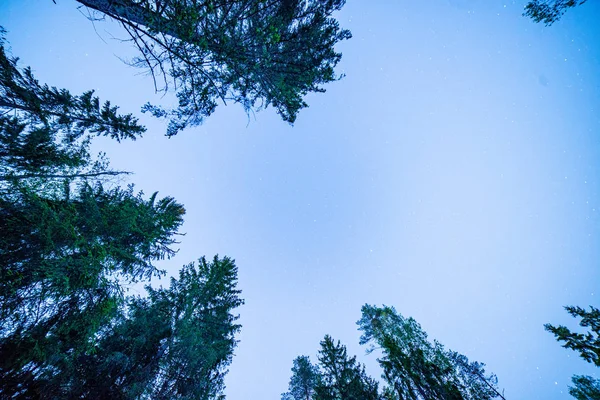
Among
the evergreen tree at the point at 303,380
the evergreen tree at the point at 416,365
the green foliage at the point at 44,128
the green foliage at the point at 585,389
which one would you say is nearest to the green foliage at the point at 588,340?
the evergreen tree at the point at 416,365

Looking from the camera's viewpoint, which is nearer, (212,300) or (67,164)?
(67,164)

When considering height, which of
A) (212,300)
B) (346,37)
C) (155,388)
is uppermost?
(346,37)

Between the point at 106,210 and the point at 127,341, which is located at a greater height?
the point at 106,210

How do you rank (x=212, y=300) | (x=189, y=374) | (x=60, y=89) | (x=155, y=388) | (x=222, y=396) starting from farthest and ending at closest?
(x=212, y=300)
(x=222, y=396)
(x=189, y=374)
(x=155, y=388)
(x=60, y=89)

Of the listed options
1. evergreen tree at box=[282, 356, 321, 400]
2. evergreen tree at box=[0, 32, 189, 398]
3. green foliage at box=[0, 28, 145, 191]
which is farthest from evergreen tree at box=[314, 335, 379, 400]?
green foliage at box=[0, 28, 145, 191]

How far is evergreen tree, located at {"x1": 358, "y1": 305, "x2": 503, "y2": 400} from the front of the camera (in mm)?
7309

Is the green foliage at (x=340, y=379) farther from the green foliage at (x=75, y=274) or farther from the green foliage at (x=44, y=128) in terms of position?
the green foliage at (x=44, y=128)

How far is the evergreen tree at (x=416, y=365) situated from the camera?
7.31 m

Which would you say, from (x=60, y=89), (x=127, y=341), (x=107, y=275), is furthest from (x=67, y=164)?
(x=127, y=341)

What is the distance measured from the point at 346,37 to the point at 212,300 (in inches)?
639

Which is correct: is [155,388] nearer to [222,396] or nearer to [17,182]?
[222,396]

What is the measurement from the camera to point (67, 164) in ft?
26.2

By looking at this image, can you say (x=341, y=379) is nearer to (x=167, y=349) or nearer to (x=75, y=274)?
(x=167, y=349)

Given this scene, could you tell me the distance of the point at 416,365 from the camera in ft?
26.4
